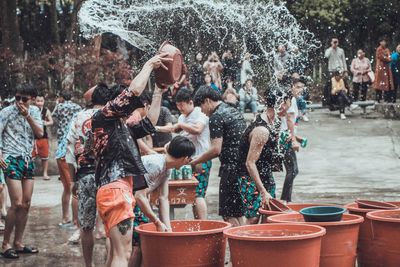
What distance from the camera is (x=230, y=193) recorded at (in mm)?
7691

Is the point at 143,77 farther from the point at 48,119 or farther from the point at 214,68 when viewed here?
the point at 214,68

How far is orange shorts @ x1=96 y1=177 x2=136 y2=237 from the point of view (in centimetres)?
553

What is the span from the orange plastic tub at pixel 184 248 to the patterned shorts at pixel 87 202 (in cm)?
144

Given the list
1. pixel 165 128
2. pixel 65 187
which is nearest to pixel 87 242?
pixel 165 128

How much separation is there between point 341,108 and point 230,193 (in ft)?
43.1

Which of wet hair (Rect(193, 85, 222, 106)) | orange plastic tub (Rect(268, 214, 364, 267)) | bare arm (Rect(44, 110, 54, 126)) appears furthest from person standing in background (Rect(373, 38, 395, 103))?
orange plastic tub (Rect(268, 214, 364, 267))

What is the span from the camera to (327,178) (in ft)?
44.4

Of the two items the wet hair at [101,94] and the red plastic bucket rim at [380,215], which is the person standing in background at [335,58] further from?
the red plastic bucket rim at [380,215]

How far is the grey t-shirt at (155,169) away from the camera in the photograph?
20.7 feet

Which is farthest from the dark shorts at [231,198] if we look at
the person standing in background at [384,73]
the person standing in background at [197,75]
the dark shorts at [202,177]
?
the person standing in background at [384,73]

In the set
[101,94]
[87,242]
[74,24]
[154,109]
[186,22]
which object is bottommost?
[87,242]

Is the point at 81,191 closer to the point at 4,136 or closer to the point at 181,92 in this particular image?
the point at 4,136

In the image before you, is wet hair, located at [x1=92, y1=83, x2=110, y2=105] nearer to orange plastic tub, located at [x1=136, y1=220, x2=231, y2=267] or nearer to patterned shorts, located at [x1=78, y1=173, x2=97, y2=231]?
patterned shorts, located at [x1=78, y1=173, x2=97, y2=231]

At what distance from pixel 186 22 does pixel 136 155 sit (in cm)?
1286
